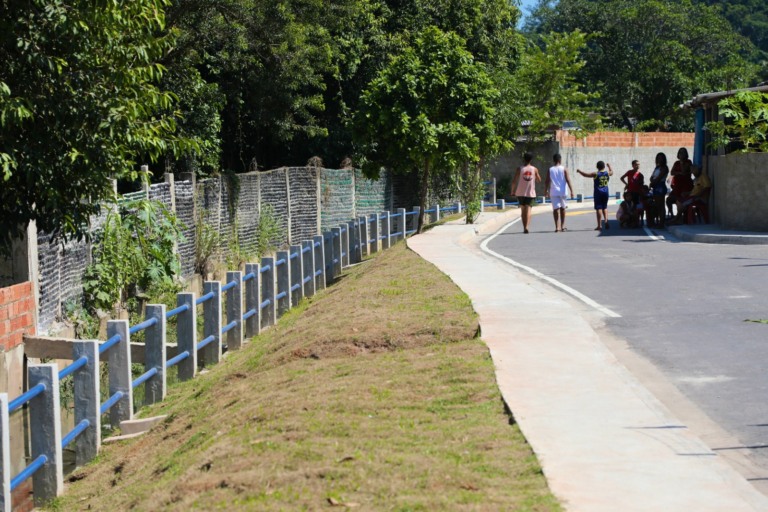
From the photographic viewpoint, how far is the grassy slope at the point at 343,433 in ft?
18.9

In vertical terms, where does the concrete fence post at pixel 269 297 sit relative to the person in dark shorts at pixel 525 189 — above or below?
below

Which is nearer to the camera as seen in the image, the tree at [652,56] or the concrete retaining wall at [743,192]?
the concrete retaining wall at [743,192]

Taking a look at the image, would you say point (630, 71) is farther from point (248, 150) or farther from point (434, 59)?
point (434, 59)

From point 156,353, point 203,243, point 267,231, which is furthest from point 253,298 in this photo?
point 267,231

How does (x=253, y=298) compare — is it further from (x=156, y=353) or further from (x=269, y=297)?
(x=156, y=353)

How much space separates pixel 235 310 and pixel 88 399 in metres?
5.10

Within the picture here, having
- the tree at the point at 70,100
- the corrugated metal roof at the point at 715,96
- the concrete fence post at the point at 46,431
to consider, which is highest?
the corrugated metal roof at the point at 715,96

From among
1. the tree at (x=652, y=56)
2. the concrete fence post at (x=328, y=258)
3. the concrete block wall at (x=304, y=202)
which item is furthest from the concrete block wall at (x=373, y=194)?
the tree at (x=652, y=56)

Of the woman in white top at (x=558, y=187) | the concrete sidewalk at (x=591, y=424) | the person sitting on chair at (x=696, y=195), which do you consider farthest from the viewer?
the woman in white top at (x=558, y=187)

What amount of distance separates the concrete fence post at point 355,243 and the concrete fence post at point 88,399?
1509cm

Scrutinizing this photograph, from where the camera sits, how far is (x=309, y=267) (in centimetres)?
1998

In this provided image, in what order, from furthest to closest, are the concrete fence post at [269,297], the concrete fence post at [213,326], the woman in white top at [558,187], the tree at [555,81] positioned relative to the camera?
1. the tree at [555,81]
2. the woman in white top at [558,187]
3. the concrete fence post at [269,297]
4. the concrete fence post at [213,326]

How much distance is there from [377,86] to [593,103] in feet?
132

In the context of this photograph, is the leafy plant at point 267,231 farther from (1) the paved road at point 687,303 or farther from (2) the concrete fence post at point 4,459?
(2) the concrete fence post at point 4,459
